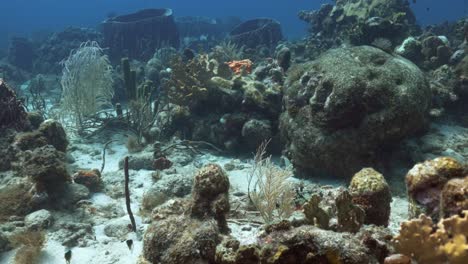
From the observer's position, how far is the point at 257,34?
20656 millimetres

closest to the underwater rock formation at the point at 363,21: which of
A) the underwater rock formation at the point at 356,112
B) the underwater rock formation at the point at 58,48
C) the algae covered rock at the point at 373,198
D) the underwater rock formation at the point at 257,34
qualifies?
the underwater rock formation at the point at 257,34

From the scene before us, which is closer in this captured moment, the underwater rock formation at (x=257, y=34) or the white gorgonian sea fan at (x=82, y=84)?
the white gorgonian sea fan at (x=82, y=84)

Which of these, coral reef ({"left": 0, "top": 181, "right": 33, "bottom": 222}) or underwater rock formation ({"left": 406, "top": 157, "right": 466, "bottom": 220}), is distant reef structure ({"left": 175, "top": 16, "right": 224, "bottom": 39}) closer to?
coral reef ({"left": 0, "top": 181, "right": 33, "bottom": 222})

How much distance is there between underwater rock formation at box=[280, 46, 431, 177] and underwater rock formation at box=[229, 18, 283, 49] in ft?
42.2

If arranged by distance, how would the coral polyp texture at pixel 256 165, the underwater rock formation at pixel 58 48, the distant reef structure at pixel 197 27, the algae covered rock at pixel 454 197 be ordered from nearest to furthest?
the algae covered rock at pixel 454 197, the coral polyp texture at pixel 256 165, the underwater rock formation at pixel 58 48, the distant reef structure at pixel 197 27

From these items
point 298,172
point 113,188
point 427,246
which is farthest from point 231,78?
point 427,246

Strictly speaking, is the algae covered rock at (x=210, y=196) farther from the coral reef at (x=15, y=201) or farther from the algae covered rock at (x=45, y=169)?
the coral reef at (x=15, y=201)

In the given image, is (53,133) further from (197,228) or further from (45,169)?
(197,228)

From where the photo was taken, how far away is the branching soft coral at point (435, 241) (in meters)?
2.56

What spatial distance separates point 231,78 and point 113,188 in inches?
170

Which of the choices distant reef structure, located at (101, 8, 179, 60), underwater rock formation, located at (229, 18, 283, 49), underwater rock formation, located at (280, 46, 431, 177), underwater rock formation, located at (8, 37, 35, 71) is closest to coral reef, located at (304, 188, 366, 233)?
underwater rock formation, located at (280, 46, 431, 177)

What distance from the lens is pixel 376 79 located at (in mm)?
7000

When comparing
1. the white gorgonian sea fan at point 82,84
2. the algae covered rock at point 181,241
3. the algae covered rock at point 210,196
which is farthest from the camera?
the white gorgonian sea fan at point 82,84

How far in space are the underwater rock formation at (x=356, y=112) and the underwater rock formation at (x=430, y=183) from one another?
2840 millimetres
